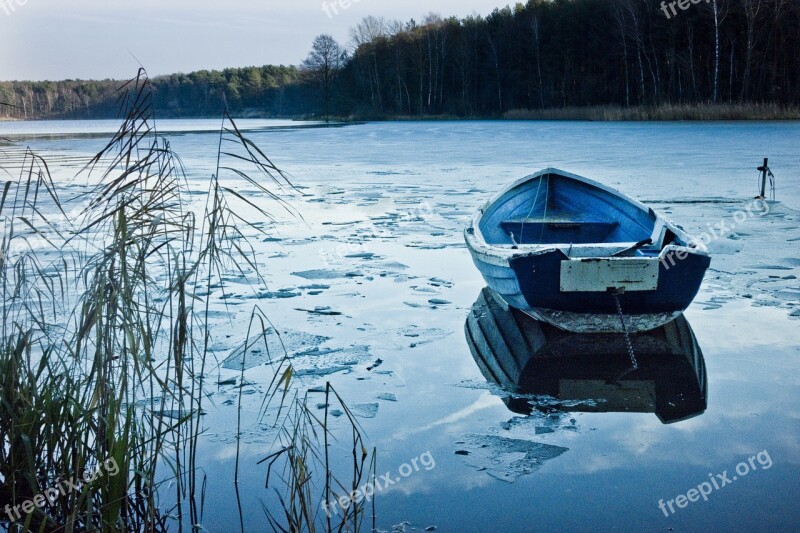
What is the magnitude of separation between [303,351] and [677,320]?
2.32 m

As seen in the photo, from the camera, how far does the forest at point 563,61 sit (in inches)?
1328

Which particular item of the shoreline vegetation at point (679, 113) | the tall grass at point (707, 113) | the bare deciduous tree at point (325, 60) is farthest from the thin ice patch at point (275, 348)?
the bare deciduous tree at point (325, 60)

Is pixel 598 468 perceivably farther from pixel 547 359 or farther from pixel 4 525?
pixel 4 525

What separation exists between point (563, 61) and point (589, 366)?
137ft

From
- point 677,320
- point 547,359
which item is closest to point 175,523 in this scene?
point 547,359

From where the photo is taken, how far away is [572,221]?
21.2ft

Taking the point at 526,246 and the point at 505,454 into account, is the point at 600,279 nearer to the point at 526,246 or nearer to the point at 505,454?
the point at 526,246

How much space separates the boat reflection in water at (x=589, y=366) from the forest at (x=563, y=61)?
59.4 feet

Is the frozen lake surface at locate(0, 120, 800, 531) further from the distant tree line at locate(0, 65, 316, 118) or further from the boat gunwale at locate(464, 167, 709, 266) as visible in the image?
the distant tree line at locate(0, 65, 316, 118)

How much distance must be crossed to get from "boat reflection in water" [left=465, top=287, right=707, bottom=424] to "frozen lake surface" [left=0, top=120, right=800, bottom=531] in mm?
80

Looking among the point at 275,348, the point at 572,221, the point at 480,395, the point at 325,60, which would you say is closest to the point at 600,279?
the point at 480,395

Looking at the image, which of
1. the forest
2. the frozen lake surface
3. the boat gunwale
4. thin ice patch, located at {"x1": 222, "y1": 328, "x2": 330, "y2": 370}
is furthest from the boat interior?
the forest

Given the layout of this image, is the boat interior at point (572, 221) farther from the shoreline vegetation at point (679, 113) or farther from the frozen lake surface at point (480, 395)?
the shoreline vegetation at point (679, 113)

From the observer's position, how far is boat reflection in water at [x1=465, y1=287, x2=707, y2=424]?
351cm
